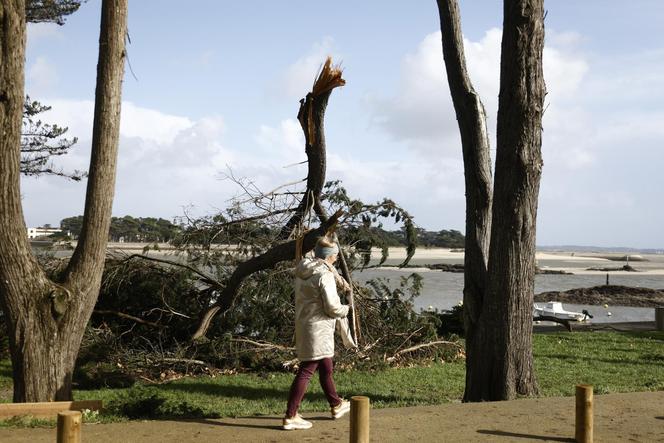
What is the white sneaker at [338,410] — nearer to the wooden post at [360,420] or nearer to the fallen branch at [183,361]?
the wooden post at [360,420]

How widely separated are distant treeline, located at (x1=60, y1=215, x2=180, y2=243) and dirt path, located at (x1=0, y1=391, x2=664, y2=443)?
259 inches

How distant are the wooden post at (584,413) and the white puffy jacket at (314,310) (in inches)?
88.8

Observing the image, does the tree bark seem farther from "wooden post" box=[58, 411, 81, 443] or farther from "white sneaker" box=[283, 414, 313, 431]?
"wooden post" box=[58, 411, 81, 443]

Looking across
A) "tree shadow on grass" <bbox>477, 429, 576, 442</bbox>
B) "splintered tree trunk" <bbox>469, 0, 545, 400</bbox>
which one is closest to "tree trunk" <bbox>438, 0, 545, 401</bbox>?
"splintered tree trunk" <bbox>469, 0, 545, 400</bbox>

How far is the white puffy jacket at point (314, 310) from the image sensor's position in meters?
7.54

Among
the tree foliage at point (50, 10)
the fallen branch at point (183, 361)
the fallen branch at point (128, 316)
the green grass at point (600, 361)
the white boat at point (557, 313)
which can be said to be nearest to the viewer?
the green grass at point (600, 361)

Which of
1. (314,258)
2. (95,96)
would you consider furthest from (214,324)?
(314,258)

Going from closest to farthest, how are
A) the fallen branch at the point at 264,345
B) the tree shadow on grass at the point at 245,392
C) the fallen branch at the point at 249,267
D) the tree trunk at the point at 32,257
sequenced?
the tree trunk at the point at 32,257 < the tree shadow on grass at the point at 245,392 < the fallen branch at the point at 249,267 < the fallen branch at the point at 264,345

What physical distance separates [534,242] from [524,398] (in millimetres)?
1940

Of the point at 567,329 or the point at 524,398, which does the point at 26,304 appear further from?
the point at 567,329

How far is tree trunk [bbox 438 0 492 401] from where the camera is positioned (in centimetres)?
1054

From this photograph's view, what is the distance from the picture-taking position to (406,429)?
775 cm

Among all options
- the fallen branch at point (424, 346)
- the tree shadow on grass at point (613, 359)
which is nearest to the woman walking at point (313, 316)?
Answer: the fallen branch at point (424, 346)

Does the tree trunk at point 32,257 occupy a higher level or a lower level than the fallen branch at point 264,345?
higher
